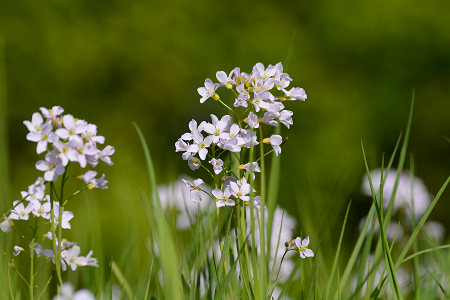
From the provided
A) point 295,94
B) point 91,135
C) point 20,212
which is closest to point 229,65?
point 295,94

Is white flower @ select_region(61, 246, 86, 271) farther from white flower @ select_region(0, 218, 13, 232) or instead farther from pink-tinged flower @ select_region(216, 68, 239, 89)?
pink-tinged flower @ select_region(216, 68, 239, 89)

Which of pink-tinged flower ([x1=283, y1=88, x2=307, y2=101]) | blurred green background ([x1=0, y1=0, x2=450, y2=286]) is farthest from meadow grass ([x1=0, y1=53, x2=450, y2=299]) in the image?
blurred green background ([x1=0, y1=0, x2=450, y2=286])

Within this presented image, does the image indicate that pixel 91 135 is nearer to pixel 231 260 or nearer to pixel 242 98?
pixel 242 98

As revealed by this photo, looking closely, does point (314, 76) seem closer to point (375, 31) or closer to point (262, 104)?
point (375, 31)

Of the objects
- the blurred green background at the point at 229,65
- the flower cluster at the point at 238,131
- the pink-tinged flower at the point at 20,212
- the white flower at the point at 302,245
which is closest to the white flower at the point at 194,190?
the flower cluster at the point at 238,131

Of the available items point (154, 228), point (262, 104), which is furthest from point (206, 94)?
point (154, 228)
